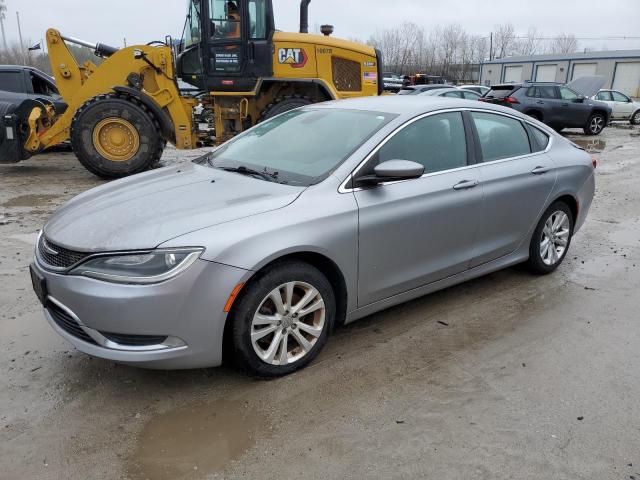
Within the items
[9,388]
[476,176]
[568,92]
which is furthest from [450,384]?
[568,92]

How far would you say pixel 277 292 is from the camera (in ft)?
9.71

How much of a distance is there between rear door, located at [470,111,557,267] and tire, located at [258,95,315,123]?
554cm

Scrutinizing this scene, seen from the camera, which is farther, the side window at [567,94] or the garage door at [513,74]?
the garage door at [513,74]

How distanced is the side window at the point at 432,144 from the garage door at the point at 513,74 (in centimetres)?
5134

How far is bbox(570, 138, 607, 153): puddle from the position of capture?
1458 centimetres

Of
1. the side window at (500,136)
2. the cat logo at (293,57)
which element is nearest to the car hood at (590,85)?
the cat logo at (293,57)

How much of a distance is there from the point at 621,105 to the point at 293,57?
18729mm

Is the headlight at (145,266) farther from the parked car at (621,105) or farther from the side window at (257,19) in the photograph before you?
the parked car at (621,105)

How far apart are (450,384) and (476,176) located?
1.62m

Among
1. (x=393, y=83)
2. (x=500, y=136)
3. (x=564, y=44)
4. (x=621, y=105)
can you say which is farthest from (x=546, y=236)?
(x=564, y=44)

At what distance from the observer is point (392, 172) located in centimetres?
327

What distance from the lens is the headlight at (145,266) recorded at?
8.62ft

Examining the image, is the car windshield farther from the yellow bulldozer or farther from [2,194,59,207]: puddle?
the yellow bulldozer

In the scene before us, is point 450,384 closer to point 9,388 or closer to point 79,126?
point 9,388
